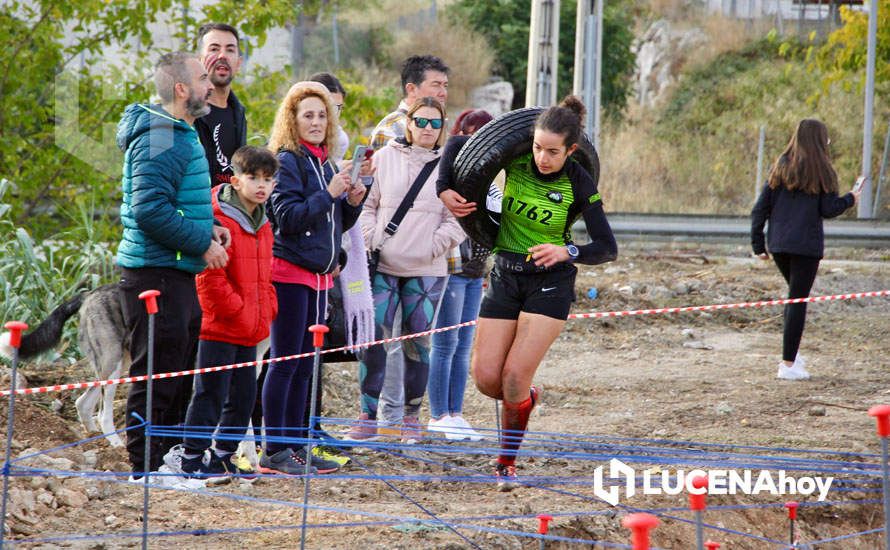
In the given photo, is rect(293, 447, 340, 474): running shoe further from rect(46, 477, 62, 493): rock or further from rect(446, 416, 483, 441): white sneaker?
rect(46, 477, 62, 493): rock

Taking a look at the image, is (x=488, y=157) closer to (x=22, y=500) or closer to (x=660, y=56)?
(x=22, y=500)

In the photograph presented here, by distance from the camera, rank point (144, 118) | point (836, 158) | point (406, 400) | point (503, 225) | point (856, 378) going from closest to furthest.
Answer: point (144, 118) → point (503, 225) → point (406, 400) → point (856, 378) → point (836, 158)

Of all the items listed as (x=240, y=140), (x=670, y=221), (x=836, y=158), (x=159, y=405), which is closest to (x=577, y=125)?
(x=240, y=140)

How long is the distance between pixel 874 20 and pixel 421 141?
1524cm

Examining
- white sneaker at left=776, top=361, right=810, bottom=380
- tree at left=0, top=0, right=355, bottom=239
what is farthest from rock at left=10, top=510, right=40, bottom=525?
white sneaker at left=776, top=361, right=810, bottom=380

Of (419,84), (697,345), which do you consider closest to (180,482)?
(419,84)

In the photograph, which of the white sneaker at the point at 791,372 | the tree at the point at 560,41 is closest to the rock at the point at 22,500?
the white sneaker at the point at 791,372

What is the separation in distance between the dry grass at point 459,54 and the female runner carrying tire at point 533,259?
943 inches

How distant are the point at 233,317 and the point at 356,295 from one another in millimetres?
965

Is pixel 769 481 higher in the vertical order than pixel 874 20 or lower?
lower

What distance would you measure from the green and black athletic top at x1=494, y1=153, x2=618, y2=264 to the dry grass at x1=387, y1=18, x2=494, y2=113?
23947mm

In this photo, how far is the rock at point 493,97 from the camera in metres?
30.6

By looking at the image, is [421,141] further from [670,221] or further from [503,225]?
[670,221]

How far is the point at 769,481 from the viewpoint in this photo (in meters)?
6.52
